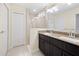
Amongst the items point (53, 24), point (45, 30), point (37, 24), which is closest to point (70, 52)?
point (53, 24)

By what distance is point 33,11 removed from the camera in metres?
3.10

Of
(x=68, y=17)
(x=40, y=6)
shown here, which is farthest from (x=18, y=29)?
(x=68, y=17)

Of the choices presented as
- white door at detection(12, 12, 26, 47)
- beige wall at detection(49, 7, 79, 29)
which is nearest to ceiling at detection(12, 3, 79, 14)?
beige wall at detection(49, 7, 79, 29)

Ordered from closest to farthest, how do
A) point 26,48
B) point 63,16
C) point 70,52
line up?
point 70,52 → point 63,16 → point 26,48

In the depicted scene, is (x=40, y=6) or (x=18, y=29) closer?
(x=40, y=6)

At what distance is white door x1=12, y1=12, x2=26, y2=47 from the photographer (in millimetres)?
3136

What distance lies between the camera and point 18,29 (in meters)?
3.20

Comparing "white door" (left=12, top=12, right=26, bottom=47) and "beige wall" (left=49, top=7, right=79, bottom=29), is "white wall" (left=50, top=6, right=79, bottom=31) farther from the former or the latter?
"white door" (left=12, top=12, right=26, bottom=47)

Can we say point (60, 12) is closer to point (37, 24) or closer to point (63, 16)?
point (63, 16)

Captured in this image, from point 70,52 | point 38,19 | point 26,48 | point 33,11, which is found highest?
point 33,11

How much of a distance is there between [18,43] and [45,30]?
1.10 meters

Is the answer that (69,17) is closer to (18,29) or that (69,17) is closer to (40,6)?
(40,6)

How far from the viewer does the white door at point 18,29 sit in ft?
10.3

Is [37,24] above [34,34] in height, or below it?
above
